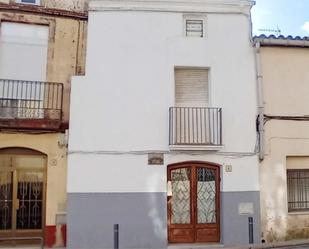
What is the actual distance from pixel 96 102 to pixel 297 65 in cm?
641

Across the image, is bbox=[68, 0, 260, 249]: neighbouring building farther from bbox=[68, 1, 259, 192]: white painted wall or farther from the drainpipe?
the drainpipe

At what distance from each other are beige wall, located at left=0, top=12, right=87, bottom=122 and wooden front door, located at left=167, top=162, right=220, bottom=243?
12.8 feet

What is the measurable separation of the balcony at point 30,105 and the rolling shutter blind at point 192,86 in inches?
140

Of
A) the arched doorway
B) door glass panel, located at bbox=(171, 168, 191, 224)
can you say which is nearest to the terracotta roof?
door glass panel, located at bbox=(171, 168, 191, 224)

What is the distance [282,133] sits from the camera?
44.2 feet

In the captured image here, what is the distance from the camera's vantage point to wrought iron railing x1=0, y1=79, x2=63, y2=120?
12734 mm

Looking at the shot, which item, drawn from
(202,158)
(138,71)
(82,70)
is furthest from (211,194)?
(82,70)

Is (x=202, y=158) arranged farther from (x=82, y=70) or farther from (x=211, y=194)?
(x=82, y=70)

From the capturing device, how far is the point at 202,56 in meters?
13.3

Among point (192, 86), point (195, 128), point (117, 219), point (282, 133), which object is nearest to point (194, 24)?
point (192, 86)

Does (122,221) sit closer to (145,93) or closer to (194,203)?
(194,203)

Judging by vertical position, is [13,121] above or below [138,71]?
below

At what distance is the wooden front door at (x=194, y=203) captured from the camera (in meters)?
12.9

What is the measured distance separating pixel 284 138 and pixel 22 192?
8.00 metres
